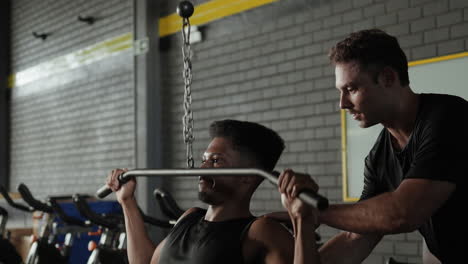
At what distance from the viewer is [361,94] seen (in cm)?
184

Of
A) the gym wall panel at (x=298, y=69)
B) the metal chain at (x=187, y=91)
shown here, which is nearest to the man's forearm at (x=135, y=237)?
the metal chain at (x=187, y=91)

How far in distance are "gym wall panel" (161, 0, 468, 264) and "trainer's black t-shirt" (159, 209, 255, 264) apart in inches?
96.4

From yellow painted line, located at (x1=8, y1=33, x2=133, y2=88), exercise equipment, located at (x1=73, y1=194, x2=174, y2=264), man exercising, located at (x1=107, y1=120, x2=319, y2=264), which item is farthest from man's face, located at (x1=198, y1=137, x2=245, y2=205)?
yellow painted line, located at (x1=8, y1=33, x2=133, y2=88)

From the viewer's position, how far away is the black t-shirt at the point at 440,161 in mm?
1745

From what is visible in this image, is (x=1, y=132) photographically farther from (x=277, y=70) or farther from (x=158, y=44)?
(x=277, y=70)

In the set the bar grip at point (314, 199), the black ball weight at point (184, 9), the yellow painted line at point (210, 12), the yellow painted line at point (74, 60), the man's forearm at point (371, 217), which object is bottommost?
the man's forearm at point (371, 217)

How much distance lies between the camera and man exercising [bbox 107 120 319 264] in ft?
6.43

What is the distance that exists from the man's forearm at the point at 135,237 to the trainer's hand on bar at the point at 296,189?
905mm

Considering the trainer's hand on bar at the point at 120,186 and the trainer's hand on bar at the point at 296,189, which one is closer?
the trainer's hand on bar at the point at 296,189

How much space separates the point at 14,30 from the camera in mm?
9047

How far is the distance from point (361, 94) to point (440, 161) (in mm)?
292

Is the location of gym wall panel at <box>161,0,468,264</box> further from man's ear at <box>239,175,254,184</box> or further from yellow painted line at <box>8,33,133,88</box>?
man's ear at <box>239,175,254,184</box>

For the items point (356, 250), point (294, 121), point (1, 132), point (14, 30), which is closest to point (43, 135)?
point (1, 132)

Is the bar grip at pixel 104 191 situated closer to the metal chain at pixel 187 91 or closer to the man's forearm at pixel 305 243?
the metal chain at pixel 187 91
